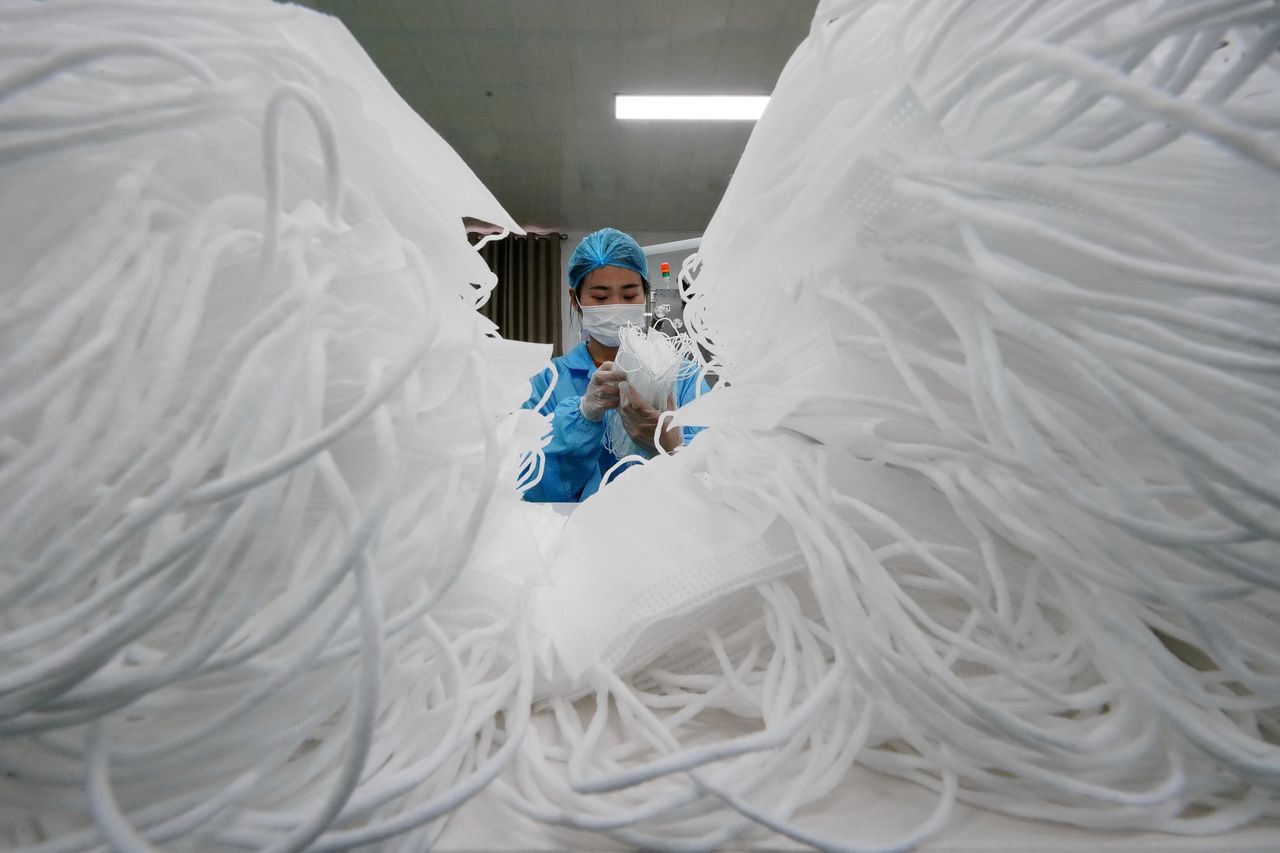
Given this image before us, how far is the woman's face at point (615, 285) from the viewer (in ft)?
4.15

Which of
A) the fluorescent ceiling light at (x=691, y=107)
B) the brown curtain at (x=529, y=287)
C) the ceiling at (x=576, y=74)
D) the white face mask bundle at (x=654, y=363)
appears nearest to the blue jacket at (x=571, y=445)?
the white face mask bundle at (x=654, y=363)

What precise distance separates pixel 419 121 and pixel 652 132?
2.63 m

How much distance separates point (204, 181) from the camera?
0.76 feet

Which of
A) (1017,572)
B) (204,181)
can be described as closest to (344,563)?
(204,181)

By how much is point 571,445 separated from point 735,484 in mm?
937

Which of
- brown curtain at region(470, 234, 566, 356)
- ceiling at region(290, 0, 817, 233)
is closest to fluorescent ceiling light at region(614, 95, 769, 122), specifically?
ceiling at region(290, 0, 817, 233)

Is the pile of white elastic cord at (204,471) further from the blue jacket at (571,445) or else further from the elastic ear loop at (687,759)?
the blue jacket at (571,445)

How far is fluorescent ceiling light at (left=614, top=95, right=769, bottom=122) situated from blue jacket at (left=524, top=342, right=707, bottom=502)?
1532 mm

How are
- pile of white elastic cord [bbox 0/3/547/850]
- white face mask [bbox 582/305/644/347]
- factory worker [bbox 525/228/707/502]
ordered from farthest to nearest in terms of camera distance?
1. factory worker [bbox 525/228/707/502]
2. white face mask [bbox 582/305/644/347]
3. pile of white elastic cord [bbox 0/3/547/850]

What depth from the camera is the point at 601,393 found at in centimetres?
106

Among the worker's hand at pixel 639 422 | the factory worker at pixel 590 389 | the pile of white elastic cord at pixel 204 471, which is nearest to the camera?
the pile of white elastic cord at pixel 204 471

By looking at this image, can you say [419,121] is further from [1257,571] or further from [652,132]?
[652,132]

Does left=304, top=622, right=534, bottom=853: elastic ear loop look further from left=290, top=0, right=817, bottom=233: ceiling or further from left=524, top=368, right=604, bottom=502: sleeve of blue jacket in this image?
left=290, top=0, right=817, bottom=233: ceiling

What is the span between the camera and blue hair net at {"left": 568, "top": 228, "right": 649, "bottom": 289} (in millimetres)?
1248
